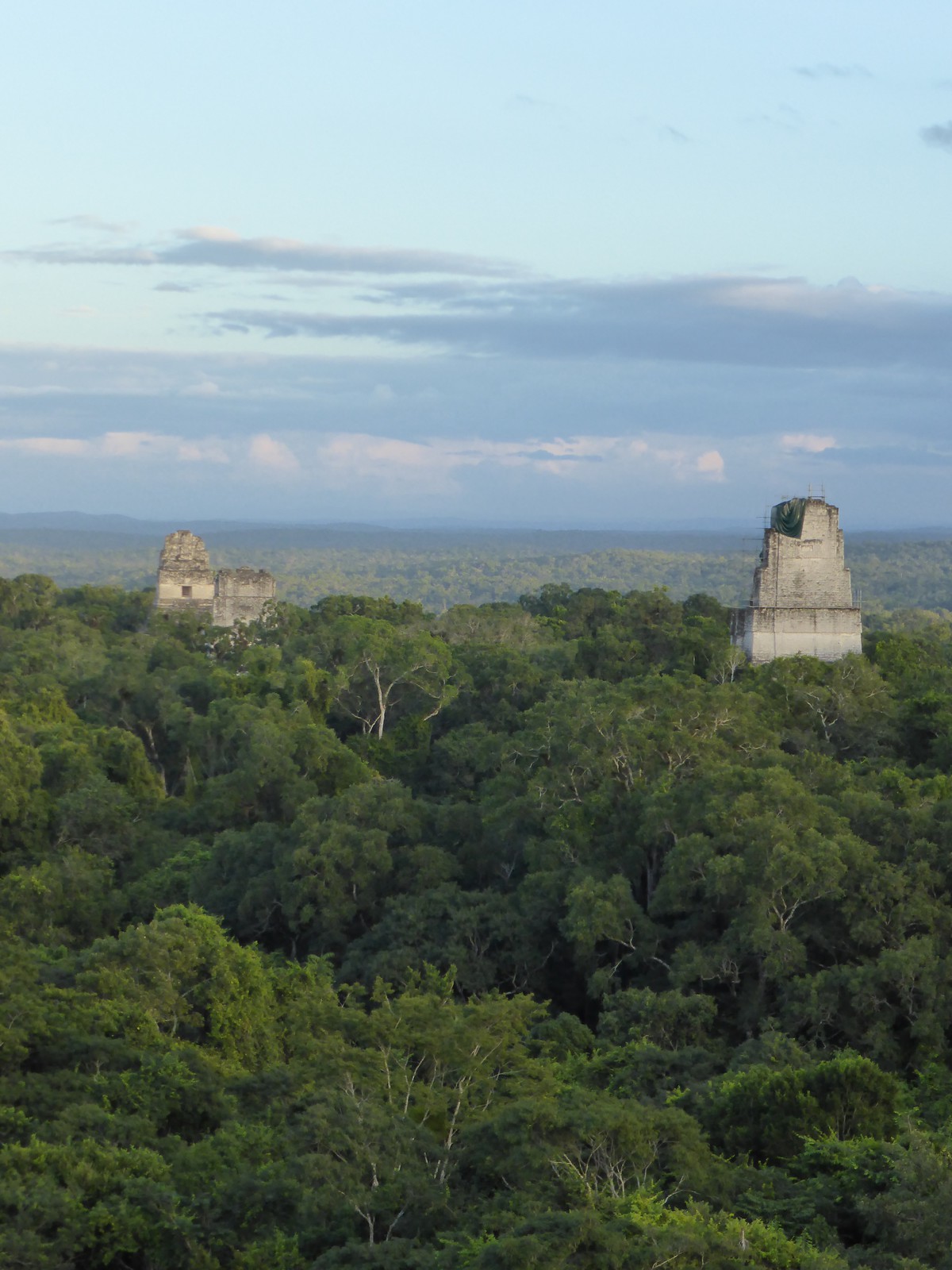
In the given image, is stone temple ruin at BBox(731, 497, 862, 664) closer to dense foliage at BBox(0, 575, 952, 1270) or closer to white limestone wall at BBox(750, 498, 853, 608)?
white limestone wall at BBox(750, 498, 853, 608)

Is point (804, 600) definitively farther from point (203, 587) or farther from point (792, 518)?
point (203, 587)

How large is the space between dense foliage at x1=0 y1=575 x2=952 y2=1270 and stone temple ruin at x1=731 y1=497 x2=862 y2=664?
915 mm

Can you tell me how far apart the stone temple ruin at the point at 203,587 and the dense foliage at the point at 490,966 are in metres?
14.5

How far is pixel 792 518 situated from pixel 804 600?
1.67m

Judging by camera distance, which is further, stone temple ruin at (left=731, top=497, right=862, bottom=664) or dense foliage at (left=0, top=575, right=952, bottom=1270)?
stone temple ruin at (left=731, top=497, right=862, bottom=664)

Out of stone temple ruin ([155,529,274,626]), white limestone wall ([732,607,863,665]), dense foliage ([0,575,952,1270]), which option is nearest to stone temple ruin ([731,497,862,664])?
white limestone wall ([732,607,863,665])

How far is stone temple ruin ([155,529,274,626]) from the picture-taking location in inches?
2117

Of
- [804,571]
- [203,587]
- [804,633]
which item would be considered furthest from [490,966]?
[203,587]

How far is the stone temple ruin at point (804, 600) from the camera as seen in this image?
119 feet

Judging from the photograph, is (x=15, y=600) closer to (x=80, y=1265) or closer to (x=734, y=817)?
(x=734, y=817)

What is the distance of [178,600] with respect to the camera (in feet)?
180

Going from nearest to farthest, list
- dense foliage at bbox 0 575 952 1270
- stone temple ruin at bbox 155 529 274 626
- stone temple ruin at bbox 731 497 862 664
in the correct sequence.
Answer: dense foliage at bbox 0 575 952 1270 → stone temple ruin at bbox 731 497 862 664 → stone temple ruin at bbox 155 529 274 626

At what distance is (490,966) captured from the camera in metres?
25.1

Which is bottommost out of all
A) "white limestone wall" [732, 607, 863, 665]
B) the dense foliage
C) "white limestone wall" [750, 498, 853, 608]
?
the dense foliage
